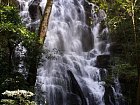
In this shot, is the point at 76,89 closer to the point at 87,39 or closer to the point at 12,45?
the point at 12,45

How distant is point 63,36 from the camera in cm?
2277

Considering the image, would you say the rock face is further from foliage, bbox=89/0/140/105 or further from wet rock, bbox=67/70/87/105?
wet rock, bbox=67/70/87/105

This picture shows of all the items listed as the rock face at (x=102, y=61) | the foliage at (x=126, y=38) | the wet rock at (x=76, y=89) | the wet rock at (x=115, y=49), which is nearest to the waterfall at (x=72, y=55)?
the wet rock at (x=76, y=89)

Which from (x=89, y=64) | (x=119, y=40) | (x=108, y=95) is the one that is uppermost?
(x=119, y=40)

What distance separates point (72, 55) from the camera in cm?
2102

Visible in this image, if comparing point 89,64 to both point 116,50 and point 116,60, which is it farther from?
point 116,60

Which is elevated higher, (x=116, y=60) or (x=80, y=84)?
(x=116, y=60)

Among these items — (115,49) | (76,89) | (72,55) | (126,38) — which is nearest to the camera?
(76,89)

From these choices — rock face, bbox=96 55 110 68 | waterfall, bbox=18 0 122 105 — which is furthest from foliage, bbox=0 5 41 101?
rock face, bbox=96 55 110 68

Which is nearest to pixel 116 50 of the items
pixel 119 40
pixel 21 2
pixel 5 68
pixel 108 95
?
pixel 119 40

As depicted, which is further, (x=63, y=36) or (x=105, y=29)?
(x=105, y=29)

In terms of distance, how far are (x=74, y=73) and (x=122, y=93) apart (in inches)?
119

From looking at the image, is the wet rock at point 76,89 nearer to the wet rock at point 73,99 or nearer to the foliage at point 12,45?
the wet rock at point 73,99

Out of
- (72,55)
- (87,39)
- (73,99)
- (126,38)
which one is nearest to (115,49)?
(126,38)
